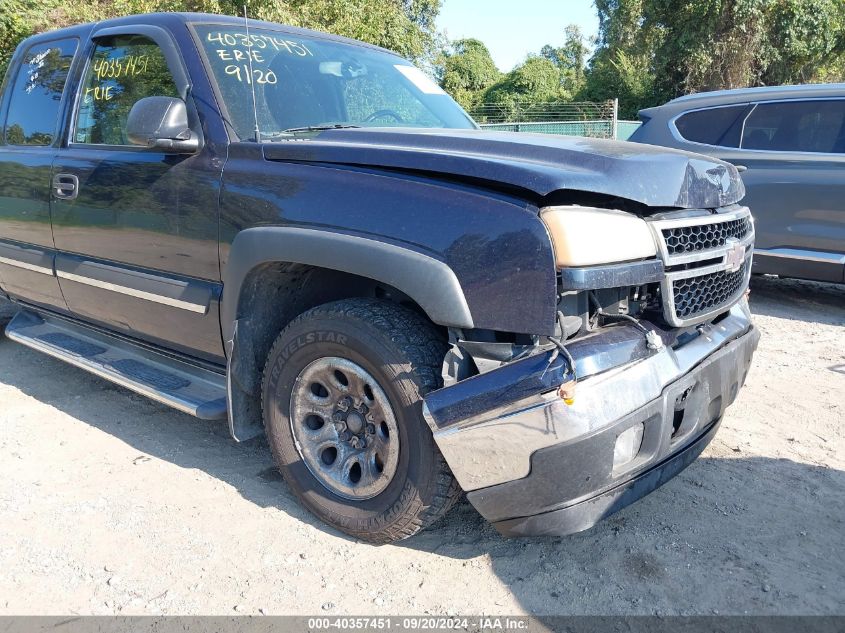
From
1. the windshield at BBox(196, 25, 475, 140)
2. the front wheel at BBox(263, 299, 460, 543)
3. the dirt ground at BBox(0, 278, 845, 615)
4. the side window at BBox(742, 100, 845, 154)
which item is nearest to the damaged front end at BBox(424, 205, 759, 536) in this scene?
the front wheel at BBox(263, 299, 460, 543)

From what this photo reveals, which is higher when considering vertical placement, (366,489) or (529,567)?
(366,489)

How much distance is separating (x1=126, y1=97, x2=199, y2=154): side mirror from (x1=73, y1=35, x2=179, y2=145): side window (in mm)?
330

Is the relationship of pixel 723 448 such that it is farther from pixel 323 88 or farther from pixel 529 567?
pixel 323 88

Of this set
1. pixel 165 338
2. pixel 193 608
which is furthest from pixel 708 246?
pixel 165 338

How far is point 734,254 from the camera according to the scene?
8.70 feet

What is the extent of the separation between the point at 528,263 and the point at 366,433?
96 centimetres

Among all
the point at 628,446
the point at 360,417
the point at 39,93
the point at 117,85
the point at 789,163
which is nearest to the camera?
the point at 628,446

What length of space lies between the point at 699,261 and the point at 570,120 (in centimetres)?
1773

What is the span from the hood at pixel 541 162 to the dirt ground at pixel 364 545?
130cm

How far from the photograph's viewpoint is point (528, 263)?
2.12 m

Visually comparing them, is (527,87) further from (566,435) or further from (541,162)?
(566,435)

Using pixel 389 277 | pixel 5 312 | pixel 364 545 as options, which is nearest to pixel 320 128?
pixel 389 277

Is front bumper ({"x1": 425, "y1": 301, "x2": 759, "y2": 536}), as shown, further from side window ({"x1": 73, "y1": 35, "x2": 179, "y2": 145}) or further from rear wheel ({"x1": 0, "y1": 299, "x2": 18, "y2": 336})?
rear wheel ({"x1": 0, "y1": 299, "x2": 18, "y2": 336})

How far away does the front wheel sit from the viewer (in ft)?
7.88
